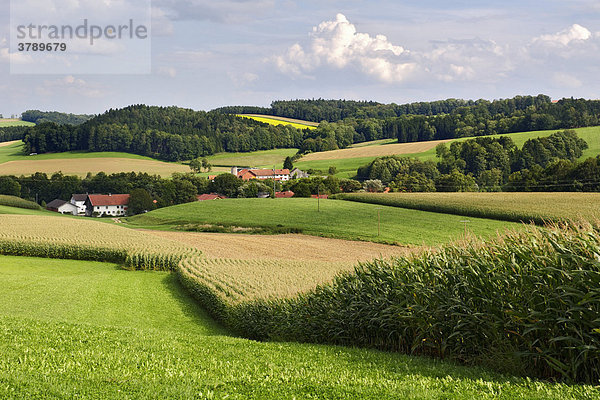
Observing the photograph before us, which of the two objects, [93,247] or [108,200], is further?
[108,200]

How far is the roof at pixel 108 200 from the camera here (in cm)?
9550

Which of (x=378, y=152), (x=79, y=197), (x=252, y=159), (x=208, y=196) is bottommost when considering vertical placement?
(x=79, y=197)

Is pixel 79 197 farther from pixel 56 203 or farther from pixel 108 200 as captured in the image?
pixel 108 200

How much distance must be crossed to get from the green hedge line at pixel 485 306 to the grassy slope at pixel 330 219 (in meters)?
29.7

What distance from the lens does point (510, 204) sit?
55531mm

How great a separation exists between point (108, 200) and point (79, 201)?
Answer: 29.3ft

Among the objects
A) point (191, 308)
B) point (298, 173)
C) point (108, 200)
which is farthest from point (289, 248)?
point (298, 173)

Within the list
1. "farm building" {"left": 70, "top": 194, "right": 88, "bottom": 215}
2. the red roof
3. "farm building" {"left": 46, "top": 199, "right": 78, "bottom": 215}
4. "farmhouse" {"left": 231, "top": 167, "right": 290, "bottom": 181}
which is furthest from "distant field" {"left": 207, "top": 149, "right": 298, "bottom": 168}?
"farm building" {"left": 46, "top": 199, "right": 78, "bottom": 215}

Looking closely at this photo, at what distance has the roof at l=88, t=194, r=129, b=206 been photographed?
95500 millimetres

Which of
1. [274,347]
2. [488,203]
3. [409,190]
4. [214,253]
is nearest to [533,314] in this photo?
[274,347]

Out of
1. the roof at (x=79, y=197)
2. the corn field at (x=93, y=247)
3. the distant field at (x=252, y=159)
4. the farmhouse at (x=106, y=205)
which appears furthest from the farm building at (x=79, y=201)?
the corn field at (x=93, y=247)

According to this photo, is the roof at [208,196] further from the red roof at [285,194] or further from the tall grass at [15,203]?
the tall grass at [15,203]

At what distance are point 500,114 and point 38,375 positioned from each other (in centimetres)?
15772

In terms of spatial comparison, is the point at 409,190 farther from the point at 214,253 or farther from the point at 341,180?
the point at 214,253
